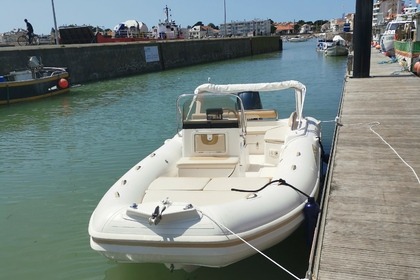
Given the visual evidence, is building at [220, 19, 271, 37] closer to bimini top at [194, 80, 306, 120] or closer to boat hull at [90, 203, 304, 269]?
bimini top at [194, 80, 306, 120]

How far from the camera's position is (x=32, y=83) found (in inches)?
751

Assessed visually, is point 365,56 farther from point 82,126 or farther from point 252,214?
point 252,214

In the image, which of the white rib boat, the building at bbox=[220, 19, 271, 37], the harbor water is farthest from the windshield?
the building at bbox=[220, 19, 271, 37]

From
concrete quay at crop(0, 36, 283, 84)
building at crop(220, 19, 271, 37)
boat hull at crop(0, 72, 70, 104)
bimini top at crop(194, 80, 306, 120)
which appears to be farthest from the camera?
building at crop(220, 19, 271, 37)

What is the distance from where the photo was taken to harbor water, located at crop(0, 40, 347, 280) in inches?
197

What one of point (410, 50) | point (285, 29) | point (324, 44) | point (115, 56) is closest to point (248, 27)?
point (285, 29)

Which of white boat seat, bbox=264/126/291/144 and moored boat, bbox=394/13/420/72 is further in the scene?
moored boat, bbox=394/13/420/72

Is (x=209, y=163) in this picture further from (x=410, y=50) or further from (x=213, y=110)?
(x=410, y=50)

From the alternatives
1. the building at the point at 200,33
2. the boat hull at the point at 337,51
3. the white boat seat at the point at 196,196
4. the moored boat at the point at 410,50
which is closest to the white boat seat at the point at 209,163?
the white boat seat at the point at 196,196

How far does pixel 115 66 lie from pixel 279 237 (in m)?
28.4

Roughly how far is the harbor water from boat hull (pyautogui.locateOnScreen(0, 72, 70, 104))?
42 centimetres

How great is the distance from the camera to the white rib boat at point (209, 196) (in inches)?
151

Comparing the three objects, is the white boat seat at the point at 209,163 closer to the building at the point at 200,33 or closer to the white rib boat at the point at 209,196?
the white rib boat at the point at 209,196

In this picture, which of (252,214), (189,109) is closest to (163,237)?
(252,214)
